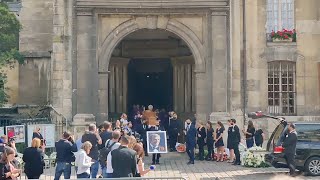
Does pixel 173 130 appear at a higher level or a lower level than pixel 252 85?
lower

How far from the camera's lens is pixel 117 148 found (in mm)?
12719

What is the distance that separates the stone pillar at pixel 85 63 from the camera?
82.2ft

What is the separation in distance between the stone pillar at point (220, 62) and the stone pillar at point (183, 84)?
150 inches

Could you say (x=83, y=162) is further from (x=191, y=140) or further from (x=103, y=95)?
(x=103, y=95)

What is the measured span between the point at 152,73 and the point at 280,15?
941cm

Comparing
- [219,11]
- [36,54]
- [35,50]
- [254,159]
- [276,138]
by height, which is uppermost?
[219,11]

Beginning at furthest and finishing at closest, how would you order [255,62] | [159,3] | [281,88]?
[281,88] → [255,62] → [159,3]

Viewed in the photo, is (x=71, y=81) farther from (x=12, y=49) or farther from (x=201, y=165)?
(x=201, y=165)

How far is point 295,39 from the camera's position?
1053 inches

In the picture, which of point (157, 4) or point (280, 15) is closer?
point (157, 4)

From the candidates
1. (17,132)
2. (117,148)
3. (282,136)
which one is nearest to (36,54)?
(17,132)

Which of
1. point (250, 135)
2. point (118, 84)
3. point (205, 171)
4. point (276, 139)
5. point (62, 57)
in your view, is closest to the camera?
point (276, 139)

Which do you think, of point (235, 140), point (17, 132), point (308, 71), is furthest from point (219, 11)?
point (17, 132)

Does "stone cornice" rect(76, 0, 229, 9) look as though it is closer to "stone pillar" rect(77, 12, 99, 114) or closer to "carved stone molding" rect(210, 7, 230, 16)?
"carved stone molding" rect(210, 7, 230, 16)
